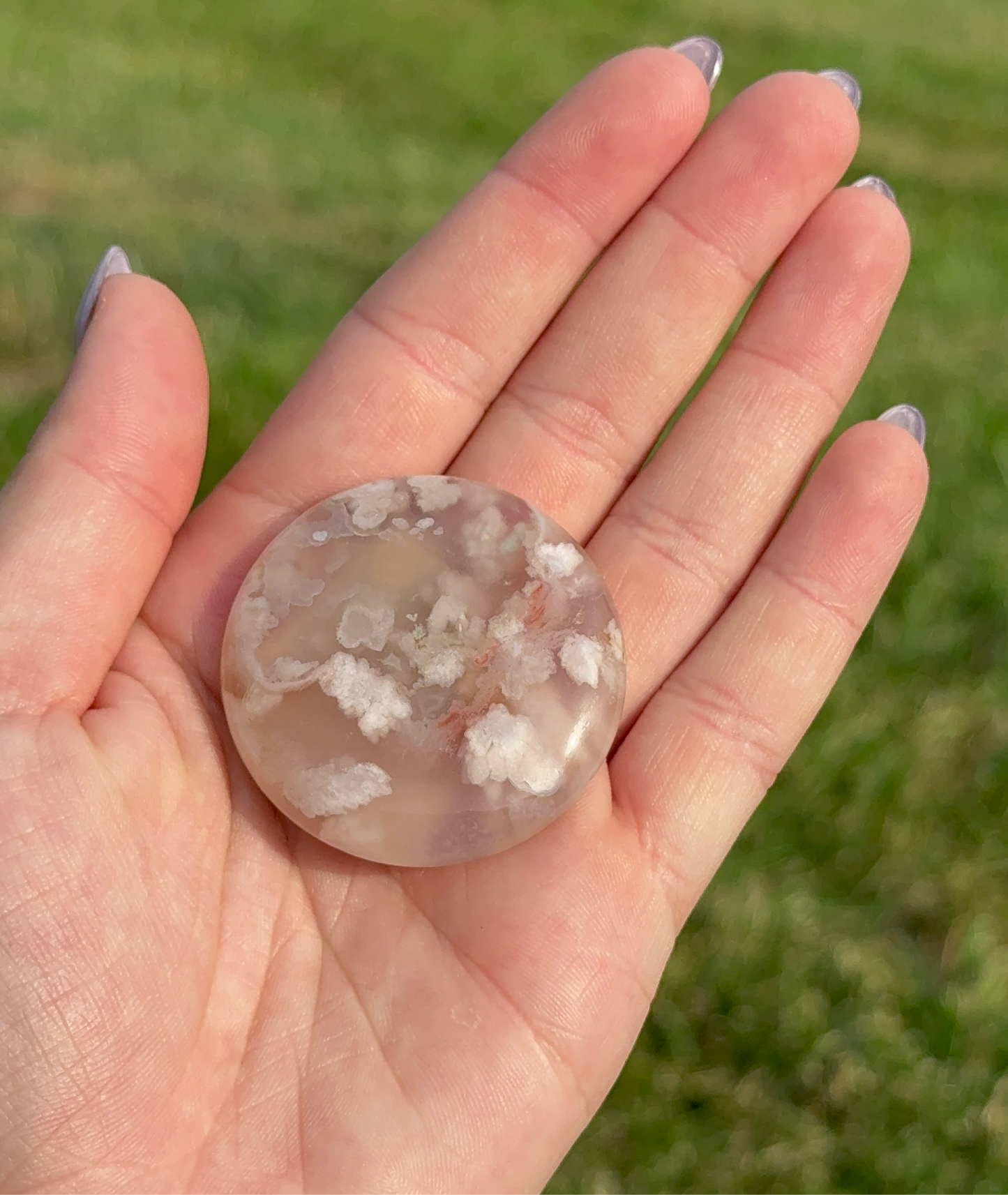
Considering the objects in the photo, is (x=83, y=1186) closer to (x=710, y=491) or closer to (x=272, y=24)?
(x=710, y=491)

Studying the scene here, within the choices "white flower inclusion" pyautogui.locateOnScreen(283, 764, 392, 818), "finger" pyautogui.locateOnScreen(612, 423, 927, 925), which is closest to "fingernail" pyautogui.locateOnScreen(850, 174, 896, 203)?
"finger" pyautogui.locateOnScreen(612, 423, 927, 925)

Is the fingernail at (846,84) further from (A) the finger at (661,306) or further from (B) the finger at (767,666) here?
(B) the finger at (767,666)

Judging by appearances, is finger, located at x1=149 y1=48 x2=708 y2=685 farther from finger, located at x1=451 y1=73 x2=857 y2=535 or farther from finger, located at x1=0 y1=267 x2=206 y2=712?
finger, located at x1=0 y1=267 x2=206 y2=712

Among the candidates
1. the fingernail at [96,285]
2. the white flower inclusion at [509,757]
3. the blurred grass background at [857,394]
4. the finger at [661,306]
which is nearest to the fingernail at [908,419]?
the finger at [661,306]

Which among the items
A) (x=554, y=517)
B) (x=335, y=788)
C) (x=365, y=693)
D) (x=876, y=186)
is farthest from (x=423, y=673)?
(x=876, y=186)

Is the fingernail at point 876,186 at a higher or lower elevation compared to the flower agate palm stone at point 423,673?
higher

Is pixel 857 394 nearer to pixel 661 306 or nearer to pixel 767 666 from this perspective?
pixel 661 306
